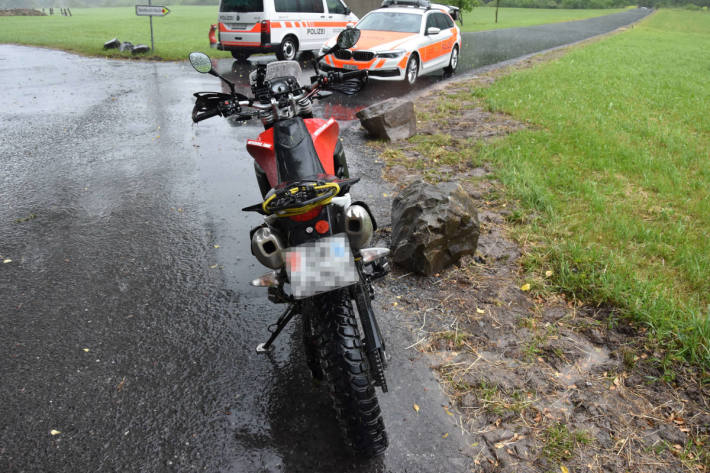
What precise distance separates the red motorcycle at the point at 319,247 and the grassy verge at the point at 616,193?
2097mm

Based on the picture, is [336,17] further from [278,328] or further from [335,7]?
[278,328]

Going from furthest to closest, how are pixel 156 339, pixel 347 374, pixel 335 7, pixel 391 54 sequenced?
pixel 335 7 < pixel 391 54 < pixel 156 339 < pixel 347 374

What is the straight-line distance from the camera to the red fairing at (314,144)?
3.02 metres

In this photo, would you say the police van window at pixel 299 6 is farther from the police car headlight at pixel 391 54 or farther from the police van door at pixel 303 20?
the police car headlight at pixel 391 54

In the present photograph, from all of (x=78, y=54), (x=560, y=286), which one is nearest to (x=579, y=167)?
(x=560, y=286)

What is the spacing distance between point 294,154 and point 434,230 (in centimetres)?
181

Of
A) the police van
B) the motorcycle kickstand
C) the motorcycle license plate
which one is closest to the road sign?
the police van

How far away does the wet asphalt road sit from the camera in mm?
2688

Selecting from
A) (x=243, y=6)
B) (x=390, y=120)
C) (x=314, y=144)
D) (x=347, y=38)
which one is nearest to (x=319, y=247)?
(x=314, y=144)

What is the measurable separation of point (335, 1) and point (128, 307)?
48.5 ft

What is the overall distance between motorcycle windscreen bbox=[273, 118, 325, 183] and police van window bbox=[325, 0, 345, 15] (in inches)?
573

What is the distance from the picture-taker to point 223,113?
3.21 metres

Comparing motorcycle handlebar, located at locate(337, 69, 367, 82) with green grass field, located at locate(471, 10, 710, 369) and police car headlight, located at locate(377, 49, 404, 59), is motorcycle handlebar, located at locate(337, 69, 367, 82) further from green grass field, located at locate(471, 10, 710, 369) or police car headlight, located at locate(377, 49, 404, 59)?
police car headlight, located at locate(377, 49, 404, 59)

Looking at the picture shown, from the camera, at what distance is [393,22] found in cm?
1206
